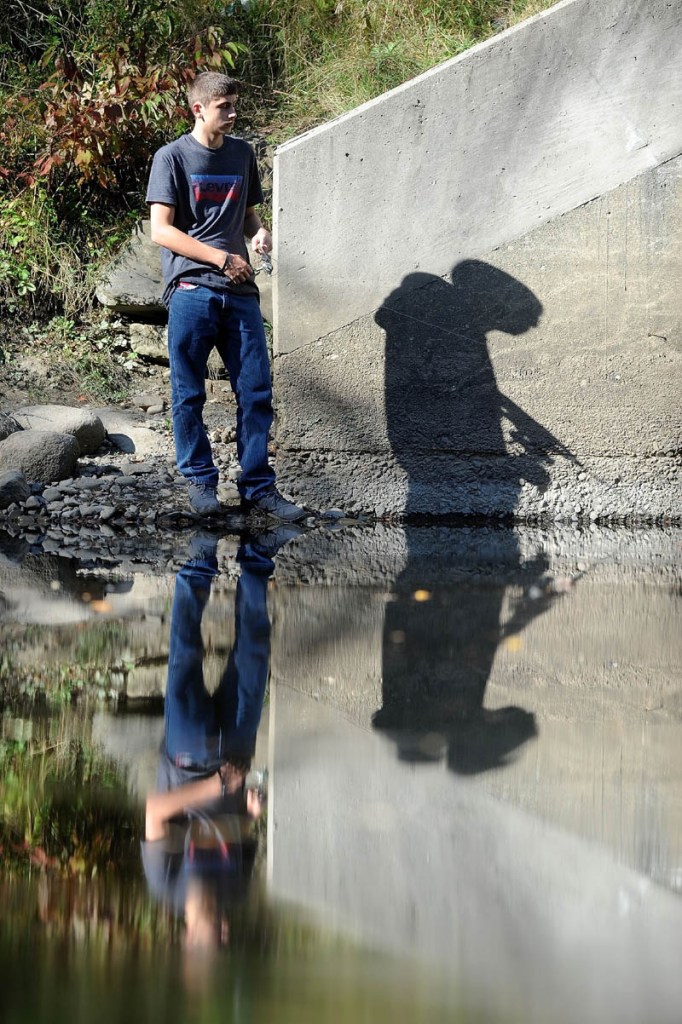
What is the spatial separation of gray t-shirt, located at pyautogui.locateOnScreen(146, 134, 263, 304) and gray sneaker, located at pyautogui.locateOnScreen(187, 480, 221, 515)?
3.24 feet

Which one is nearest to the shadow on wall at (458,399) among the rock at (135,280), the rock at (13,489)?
the rock at (13,489)

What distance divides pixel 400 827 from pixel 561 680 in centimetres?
126

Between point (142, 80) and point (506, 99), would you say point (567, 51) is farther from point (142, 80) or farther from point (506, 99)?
point (142, 80)

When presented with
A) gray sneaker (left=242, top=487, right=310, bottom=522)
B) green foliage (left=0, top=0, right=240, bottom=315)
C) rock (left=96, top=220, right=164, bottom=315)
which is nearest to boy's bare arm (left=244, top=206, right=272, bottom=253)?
gray sneaker (left=242, top=487, right=310, bottom=522)

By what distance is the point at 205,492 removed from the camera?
6031mm

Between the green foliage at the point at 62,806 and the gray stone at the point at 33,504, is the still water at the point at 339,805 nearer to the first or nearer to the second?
the green foliage at the point at 62,806

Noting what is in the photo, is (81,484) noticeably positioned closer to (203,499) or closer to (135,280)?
(203,499)

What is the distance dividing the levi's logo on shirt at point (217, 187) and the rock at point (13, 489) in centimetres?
191

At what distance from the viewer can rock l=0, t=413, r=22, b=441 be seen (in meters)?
7.26

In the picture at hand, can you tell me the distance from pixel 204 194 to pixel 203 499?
1540 millimetres

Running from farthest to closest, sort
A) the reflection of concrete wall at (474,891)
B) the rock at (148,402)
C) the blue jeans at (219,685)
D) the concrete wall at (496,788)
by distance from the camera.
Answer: the rock at (148,402)
the blue jeans at (219,685)
the concrete wall at (496,788)
the reflection of concrete wall at (474,891)

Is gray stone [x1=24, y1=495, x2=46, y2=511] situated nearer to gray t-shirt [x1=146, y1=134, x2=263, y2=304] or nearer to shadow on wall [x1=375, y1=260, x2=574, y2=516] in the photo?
gray t-shirt [x1=146, y1=134, x2=263, y2=304]

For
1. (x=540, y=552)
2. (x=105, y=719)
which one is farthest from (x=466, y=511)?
(x=105, y=719)

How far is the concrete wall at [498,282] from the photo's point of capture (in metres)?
5.89
